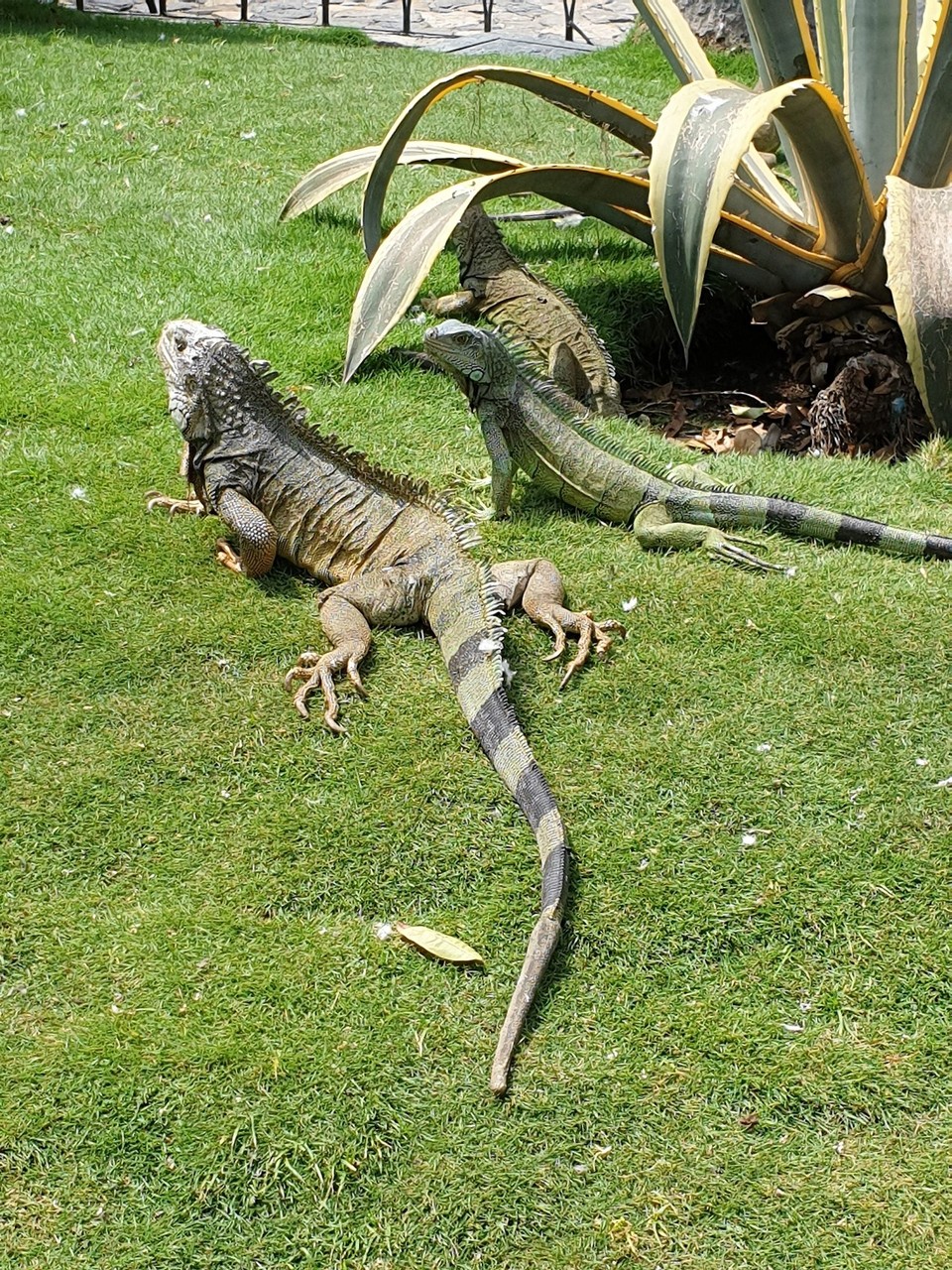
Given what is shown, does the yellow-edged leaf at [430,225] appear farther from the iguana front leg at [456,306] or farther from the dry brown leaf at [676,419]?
the dry brown leaf at [676,419]

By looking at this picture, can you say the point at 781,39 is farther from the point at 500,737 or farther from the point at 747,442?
the point at 500,737

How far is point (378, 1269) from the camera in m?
2.43

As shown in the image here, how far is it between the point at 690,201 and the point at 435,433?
1.71 m

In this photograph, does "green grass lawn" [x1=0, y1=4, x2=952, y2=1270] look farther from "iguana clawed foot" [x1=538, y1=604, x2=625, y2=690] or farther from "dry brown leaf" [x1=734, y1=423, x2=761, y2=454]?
"dry brown leaf" [x1=734, y1=423, x2=761, y2=454]

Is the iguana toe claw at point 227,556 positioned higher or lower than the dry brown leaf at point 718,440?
lower

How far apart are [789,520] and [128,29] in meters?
9.15

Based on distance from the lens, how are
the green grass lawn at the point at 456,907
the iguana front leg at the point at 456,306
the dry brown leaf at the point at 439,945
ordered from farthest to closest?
the iguana front leg at the point at 456,306 → the dry brown leaf at the point at 439,945 → the green grass lawn at the point at 456,907

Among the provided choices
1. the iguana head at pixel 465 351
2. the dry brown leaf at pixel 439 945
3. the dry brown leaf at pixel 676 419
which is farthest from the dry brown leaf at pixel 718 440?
the dry brown leaf at pixel 439 945

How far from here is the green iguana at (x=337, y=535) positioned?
3740mm

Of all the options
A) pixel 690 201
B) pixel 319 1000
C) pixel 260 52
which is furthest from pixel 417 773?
pixel 260 52

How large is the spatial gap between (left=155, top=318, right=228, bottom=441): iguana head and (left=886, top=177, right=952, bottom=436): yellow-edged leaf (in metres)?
2.53

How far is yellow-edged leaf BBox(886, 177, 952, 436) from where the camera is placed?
14.5 ft

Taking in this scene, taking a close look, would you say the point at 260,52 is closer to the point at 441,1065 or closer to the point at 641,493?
the point at 641,493

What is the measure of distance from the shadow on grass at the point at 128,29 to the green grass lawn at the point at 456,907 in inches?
267
